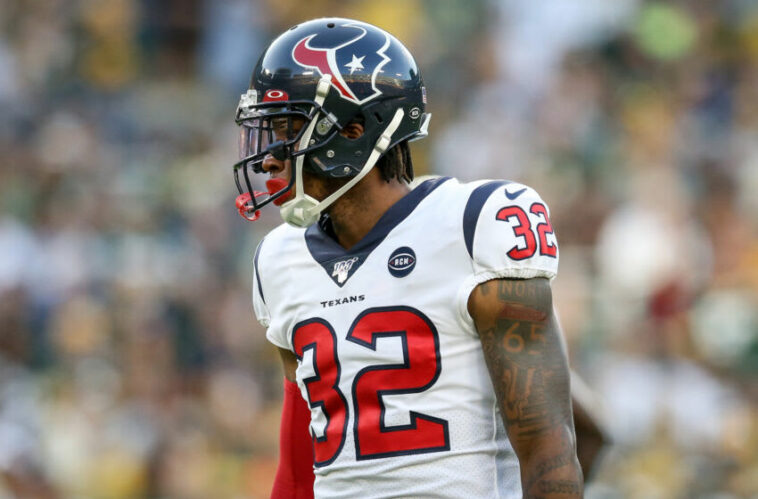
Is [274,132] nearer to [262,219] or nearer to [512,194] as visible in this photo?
[512,194]

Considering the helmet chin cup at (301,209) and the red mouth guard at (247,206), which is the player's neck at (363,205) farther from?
the red mouth guard at (247,206)

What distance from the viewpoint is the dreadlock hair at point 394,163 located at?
10.9 ft

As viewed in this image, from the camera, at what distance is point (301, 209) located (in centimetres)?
322

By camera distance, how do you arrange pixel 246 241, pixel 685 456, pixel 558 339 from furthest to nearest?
pixel 246 241 → pixel 685 456 → pixel 558 339

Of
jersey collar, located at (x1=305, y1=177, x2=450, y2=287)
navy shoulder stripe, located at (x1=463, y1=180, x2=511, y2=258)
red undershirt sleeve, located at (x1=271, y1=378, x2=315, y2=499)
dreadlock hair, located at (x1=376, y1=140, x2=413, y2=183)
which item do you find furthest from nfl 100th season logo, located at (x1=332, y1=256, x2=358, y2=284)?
red undershirt sleeve, located at (x1=271, y1=378, x2=315, y2=499)

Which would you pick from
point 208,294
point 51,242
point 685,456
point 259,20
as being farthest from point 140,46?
point 685,456

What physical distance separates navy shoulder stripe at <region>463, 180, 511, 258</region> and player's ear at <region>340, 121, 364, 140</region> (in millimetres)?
367

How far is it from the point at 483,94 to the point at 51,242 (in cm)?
354

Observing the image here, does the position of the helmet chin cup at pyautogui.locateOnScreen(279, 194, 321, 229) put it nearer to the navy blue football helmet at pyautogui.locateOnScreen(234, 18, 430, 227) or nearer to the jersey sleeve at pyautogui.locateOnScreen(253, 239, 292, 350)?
the navy blue football helmet at pyautogui.locateOnScreen(234, 18, 430, 227)

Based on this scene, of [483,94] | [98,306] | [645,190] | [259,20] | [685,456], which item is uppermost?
[259,20]

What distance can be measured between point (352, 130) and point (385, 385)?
2.26 ft

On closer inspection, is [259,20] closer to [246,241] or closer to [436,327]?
A: [246,241]

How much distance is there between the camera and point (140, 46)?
445 inches

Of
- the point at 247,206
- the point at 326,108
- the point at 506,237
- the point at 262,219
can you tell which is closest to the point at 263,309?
the point at 247,206
